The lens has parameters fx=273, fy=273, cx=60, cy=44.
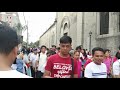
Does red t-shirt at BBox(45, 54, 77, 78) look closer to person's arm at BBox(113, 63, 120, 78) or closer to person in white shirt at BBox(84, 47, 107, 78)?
person in white shirt at BBox(84, 47, 107, 78)

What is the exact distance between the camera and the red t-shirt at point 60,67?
141 inches

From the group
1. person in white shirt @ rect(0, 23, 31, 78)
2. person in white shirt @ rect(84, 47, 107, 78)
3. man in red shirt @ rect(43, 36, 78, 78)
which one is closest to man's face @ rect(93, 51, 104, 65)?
person in white shirt @ rect(84, 47, 107, 78)

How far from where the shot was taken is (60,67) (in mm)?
3590

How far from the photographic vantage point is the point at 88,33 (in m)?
19.8

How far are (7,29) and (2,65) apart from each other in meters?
0.19

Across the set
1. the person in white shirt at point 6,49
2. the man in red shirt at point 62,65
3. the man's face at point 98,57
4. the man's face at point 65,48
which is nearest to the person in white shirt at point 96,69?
the man's face at point 98,57

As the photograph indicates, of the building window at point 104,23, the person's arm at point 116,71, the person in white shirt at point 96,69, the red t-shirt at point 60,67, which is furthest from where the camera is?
the building window at point 104,23

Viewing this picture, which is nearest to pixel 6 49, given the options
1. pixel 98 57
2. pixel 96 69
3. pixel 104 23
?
pixel 96 69

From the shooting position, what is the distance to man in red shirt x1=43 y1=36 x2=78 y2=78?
11.7 ft

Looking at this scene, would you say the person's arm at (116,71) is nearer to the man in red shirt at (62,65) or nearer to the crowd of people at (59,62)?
the crowd of people at (59,62)

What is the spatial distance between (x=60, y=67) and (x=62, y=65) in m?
0.04

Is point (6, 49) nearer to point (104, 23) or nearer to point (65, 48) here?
point (65, 48)
